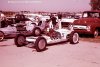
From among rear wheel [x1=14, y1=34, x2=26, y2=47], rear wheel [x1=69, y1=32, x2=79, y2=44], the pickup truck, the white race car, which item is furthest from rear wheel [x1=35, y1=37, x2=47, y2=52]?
the pickup truck

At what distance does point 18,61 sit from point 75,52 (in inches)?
114

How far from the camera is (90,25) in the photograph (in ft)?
48.3

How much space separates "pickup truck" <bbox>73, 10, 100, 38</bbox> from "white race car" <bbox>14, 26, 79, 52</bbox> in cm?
239

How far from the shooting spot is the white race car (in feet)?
33.2

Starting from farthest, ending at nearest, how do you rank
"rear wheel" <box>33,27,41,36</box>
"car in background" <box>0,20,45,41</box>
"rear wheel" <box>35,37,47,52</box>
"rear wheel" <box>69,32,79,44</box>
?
1. "rear wheel" <box>33,27,41,36</box>
2. "car in background" <box>0,20,45,41</box>
3. "rear wheel" <box>69,32,79,44</box>
4. "rear wheel" <box>35,37,47,52</box>

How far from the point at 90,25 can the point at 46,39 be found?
4.81 metres

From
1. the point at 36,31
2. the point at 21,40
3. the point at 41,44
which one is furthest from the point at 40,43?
the point at 36,31

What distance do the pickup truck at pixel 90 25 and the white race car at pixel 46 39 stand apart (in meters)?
2.39

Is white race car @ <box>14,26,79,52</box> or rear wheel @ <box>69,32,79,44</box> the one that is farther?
rear wheel @ <box>69,32,79,44</box>

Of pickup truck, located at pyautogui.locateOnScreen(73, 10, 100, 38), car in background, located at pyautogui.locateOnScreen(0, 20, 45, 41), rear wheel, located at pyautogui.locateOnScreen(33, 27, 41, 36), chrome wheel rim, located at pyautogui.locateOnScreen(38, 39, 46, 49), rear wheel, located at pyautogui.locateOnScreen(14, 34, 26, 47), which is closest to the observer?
chrome wheel rim, located at pyautogui.locateOnScreen(38, 39, 46, 49)

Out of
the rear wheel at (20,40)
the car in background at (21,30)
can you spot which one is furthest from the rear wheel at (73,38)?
the car in background at (21,30)

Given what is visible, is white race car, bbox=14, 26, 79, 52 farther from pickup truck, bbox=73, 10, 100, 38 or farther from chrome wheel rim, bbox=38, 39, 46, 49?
pickup truck, bbox=73, 10, 100, 38

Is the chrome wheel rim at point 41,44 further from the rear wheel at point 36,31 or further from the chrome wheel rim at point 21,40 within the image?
the rear wheel at point 36,31

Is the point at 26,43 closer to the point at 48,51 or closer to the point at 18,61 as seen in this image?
the point at 48,51
